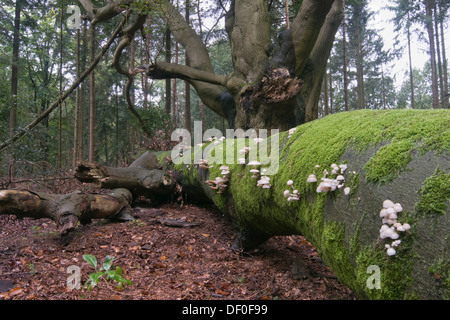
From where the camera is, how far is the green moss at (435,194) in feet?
4.96

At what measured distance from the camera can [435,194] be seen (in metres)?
1.56

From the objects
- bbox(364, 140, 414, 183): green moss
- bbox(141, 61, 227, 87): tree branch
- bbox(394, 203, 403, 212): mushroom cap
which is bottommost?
bbox(394, 203, 403, 212): mushroom cap

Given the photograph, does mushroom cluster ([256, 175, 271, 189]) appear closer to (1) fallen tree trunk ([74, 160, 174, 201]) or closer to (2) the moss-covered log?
(2) the moss-covered log

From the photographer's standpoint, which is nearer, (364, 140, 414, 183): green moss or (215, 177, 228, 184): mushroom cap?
(364, 140, 414, 183): green moss

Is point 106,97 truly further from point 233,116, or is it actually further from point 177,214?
point 177,214

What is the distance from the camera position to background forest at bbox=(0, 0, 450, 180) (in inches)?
412

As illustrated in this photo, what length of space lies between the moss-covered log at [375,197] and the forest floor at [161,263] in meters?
0.73

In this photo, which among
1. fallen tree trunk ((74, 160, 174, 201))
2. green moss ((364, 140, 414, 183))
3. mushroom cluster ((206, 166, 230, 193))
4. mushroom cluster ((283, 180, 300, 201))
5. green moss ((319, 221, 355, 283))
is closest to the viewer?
green moss ((364, 140, 414, 183))

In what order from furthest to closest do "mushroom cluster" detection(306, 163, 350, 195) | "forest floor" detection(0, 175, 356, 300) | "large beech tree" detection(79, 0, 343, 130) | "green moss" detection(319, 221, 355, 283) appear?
1. "large beech tree" detection(79, 0, 343, 130)
2. "forest floor" detection(0, 175, 356, 300)
3. "mushroom cluster" detection(306, 163, 350, 195)
4. "green moss" detection(319, 221, 355, 283)

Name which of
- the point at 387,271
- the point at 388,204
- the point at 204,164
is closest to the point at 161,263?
the point at 204,164

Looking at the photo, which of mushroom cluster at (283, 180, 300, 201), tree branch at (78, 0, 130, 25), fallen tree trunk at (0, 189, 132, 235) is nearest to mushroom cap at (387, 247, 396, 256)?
mushroom cluster at (283, 180, 300, 201)
